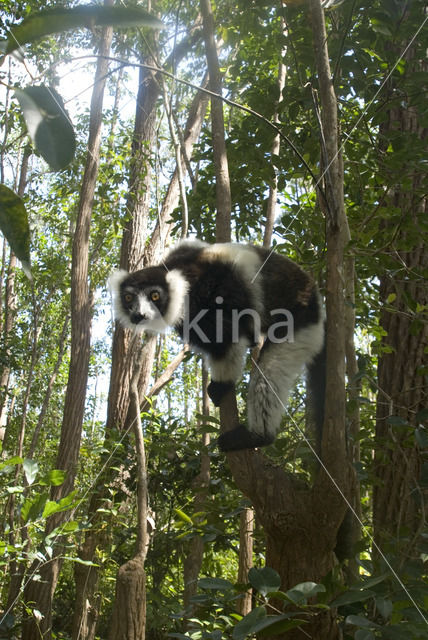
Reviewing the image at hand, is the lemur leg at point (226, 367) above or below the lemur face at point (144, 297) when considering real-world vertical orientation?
below

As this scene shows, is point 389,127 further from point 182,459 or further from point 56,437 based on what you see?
point 56,437

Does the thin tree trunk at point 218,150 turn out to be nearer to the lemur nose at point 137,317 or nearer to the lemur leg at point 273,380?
the lemur leg at point 273,380

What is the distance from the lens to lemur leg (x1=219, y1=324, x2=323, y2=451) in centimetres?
294

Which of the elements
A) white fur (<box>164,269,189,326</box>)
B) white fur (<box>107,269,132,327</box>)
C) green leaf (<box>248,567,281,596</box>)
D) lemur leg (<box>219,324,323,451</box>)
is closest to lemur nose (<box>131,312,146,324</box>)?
white fur (<box>164,269,189,326</box>)

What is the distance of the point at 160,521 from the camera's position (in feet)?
17.9

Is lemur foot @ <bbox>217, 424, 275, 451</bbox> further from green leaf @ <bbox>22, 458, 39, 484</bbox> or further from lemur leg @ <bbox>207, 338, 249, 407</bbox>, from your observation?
green leaf @ <bbox>22, 458, 39, 484</bbox>

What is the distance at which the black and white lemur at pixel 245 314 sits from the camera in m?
3.10

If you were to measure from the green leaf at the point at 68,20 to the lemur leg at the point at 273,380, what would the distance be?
2.22 meters

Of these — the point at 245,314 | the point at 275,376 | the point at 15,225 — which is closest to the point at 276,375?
the point at 275,376

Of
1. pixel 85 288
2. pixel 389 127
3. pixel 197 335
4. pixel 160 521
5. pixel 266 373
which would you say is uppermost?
pixel 389 127

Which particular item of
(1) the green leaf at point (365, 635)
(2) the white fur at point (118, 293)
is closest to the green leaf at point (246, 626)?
(1) the green leaf at point (365, 635)

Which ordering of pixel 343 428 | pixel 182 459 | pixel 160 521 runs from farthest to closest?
pixel 160 521, pixel 182 459, pixel 343 428

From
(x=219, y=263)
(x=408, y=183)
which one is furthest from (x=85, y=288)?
(x=408, y=183)

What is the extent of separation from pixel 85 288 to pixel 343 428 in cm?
443
